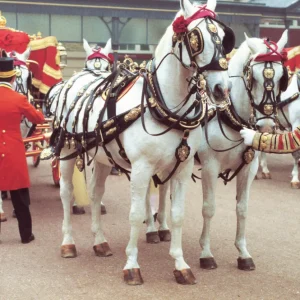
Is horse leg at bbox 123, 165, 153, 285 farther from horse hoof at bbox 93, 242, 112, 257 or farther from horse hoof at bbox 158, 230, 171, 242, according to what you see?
horse hoof at bbox 158, 230, 171, 242

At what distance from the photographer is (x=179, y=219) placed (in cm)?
522

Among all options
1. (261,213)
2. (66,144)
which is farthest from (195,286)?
(261,213)

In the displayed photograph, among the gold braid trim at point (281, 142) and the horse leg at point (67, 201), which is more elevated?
the gold braid trim at point (281, 142)

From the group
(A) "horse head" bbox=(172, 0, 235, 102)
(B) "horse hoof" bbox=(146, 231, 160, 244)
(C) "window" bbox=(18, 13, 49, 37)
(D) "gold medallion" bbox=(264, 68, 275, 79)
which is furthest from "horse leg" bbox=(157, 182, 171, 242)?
(C) "window" bbox=(18, 13, 49, 37)

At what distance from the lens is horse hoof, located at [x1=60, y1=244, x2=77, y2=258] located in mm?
6047

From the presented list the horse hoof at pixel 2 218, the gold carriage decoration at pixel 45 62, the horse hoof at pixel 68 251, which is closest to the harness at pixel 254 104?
the horse hoof at pixel 68 251

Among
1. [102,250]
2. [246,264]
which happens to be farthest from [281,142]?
[102,250]

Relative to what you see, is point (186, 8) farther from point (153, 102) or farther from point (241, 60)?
point (241, 60)

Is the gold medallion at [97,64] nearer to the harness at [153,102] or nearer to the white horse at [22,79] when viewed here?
the white horse at [22,79]

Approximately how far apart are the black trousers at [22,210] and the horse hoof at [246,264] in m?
2.36

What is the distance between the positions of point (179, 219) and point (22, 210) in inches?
81.4

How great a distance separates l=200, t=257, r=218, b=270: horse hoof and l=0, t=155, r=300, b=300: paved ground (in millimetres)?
66

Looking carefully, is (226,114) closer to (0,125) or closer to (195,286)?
(195,286)

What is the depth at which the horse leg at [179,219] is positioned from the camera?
204 inches
